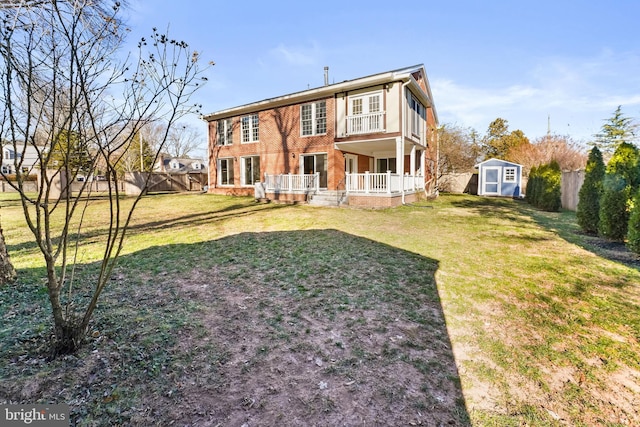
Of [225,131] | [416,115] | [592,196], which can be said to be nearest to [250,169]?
[225,131]

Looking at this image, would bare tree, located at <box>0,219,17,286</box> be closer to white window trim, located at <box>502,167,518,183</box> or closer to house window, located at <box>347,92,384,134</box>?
house window, located at <box>347,92,384,134</box>

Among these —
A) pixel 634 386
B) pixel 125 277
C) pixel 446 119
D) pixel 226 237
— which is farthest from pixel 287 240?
pixel 446 119

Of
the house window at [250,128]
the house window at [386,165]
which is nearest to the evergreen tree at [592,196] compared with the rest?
the house window at [386,165]

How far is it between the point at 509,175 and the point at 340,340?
23.6m

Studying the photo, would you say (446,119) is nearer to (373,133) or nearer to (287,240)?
(373,133)

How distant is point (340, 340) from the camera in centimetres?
281

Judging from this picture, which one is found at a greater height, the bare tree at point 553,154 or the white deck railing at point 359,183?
the bare tree at point 553,154

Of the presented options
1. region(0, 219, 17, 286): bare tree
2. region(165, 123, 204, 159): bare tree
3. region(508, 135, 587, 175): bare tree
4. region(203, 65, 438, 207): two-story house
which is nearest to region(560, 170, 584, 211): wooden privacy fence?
region(203, 65, 438, 207): two-story house

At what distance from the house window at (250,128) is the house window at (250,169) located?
1157 mm

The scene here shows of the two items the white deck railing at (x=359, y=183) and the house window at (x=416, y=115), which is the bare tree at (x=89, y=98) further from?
the house window at (x=416, y=115)

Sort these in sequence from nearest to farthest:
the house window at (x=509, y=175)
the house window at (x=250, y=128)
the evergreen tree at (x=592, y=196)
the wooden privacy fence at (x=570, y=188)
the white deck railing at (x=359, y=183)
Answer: the evergreen tree at (x=592, y=196), the wooden privacy fence at (x=570, y=188), the white deck railing at (x=359, y=183), the house window at (x=250, y=128), the house window at (x=509, y=175)

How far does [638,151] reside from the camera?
6.82 meters

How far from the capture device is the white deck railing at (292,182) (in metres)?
14.7

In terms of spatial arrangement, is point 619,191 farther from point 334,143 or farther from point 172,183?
point 172,183
